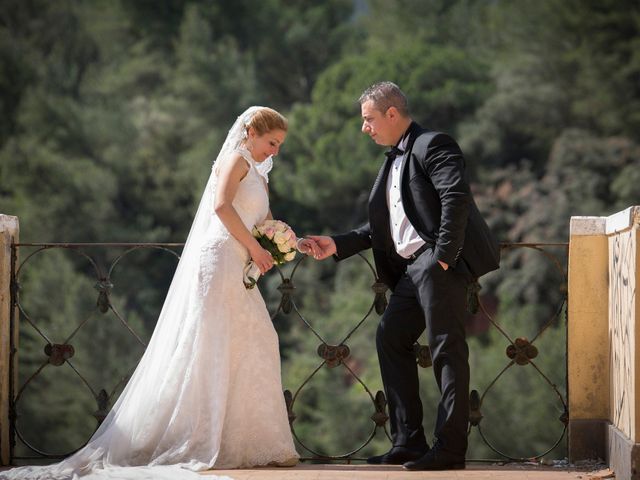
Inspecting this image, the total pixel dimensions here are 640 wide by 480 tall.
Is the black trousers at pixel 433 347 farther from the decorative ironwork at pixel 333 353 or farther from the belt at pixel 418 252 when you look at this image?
the decorative ironwork at pixel 333 353

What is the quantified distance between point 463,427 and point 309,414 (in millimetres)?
20631

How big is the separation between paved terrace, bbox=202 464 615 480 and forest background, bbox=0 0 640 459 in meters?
16.2

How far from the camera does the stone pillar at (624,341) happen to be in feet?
13.6

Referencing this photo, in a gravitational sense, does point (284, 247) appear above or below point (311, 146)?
below

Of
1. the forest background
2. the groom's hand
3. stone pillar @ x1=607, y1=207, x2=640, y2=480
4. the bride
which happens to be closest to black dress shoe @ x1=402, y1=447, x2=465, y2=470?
the bride

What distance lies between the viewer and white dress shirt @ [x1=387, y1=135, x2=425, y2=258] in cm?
476

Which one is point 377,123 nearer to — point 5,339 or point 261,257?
point 261,257

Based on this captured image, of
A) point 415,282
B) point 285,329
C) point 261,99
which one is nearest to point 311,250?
point 415,282

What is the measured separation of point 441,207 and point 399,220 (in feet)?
0.76

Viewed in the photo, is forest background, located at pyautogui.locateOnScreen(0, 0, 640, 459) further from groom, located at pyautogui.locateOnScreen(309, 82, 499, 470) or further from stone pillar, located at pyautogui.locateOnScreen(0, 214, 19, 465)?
stone pillar, located at pyautogui.locateOnScreen(0, 214, 19, 465)

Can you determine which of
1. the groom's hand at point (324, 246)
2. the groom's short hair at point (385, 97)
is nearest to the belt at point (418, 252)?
the groom's hand at point (324, 246)

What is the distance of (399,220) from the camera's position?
4805 mm

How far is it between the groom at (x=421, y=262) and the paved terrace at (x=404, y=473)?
0.10 meters

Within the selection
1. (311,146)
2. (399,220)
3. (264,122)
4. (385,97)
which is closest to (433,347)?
(399,220)
